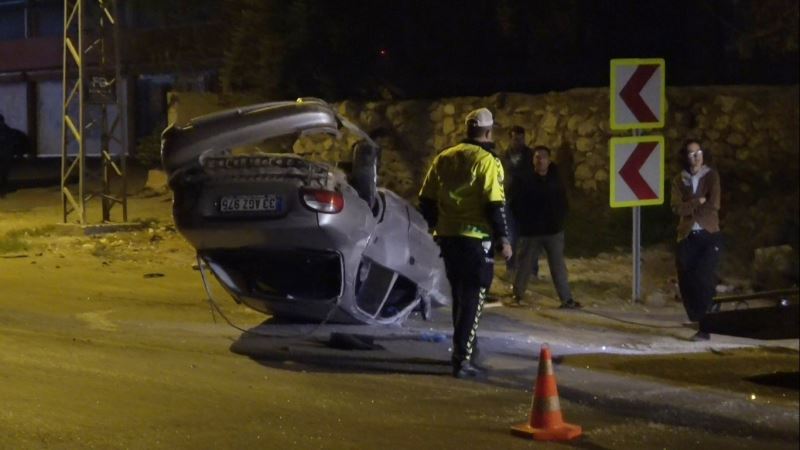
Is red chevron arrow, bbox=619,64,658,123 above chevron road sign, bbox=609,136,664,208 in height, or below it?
above

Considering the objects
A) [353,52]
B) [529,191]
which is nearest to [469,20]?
[353,52]

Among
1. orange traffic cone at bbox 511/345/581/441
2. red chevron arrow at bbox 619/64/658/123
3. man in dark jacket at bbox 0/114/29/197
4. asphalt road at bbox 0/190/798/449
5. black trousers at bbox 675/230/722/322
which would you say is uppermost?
red chevron arrow at bbox 619/64/658/123

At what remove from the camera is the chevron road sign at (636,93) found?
38.1 feet

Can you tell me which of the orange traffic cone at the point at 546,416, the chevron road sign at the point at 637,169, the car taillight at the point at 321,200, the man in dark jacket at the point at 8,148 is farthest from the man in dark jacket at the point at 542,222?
the man in dark jacket at the point at 8,148

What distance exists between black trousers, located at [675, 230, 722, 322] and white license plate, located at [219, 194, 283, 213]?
3.58 metres

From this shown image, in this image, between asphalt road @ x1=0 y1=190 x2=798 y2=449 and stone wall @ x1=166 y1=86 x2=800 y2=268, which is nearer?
asphalt road @ x1=0 y1=190 x2=798 y2=449

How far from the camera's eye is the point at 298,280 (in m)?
9.97

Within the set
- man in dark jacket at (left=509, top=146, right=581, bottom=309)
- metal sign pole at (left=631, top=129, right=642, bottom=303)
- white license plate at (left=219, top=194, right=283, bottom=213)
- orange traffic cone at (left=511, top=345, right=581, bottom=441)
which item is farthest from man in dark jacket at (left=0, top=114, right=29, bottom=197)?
orange traffic cone at (left=511, top=345, right=581, bottom=441)

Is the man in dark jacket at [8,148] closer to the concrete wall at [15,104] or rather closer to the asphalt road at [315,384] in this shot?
the concrete wall at [15,104]

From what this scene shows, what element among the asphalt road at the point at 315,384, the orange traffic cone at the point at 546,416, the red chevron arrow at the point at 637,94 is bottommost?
the asphalt road at the point at 315,384

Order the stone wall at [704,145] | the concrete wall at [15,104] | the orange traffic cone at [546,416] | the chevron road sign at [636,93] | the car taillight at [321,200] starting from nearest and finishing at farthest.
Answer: the orange traffic cone at [546,416]
the car taillight at [321,200]
the chevron road sign at [636,93]
the stone wall at [704,145]
the concrete wall at [15,104]

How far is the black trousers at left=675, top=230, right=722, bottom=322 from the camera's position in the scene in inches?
411

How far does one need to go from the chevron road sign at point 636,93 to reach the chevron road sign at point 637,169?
0.16 metres

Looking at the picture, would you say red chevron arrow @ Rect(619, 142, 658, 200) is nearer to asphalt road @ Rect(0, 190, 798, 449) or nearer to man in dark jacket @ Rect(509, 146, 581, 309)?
man in dark jacket @ Rect(509, 146, 581, 309)
